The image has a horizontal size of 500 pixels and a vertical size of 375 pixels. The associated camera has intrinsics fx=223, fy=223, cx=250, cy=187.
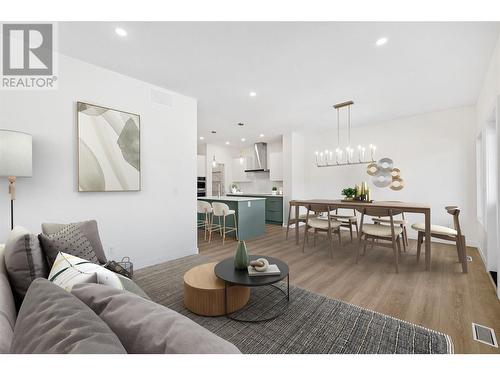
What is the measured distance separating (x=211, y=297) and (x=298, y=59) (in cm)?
257

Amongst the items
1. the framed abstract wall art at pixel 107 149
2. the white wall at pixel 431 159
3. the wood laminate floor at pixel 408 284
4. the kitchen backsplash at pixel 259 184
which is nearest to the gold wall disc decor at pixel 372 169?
the white wall at pixel 431 159

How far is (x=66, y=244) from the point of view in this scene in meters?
1.43

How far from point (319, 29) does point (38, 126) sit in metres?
2.89

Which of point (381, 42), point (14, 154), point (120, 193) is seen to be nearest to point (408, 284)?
point (381, 42)

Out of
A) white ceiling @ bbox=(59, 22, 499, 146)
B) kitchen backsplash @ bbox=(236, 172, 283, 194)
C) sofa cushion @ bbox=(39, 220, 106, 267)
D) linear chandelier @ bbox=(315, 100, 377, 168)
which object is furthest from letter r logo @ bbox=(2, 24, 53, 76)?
kitchen backsplash @ bbox=(236, 172, 283, 194)

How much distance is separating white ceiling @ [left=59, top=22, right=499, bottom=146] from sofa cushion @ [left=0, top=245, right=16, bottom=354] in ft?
6.66

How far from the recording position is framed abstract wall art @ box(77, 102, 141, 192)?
253 centimetres

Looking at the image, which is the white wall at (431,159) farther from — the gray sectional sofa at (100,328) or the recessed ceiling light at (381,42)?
the gray sectional sofa at (100,328)

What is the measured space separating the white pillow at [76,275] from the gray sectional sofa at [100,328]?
7.6 inches

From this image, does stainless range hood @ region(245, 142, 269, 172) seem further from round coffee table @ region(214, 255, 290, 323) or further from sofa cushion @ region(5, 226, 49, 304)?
sofa cushion @ region(5, 226, 49, 304)

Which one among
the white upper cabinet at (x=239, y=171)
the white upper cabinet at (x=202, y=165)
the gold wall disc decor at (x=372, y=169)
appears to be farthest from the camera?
the white upper cabinet at (x=239, y=171)

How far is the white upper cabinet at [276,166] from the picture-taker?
21.5 feet

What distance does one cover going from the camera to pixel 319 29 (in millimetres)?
1990
